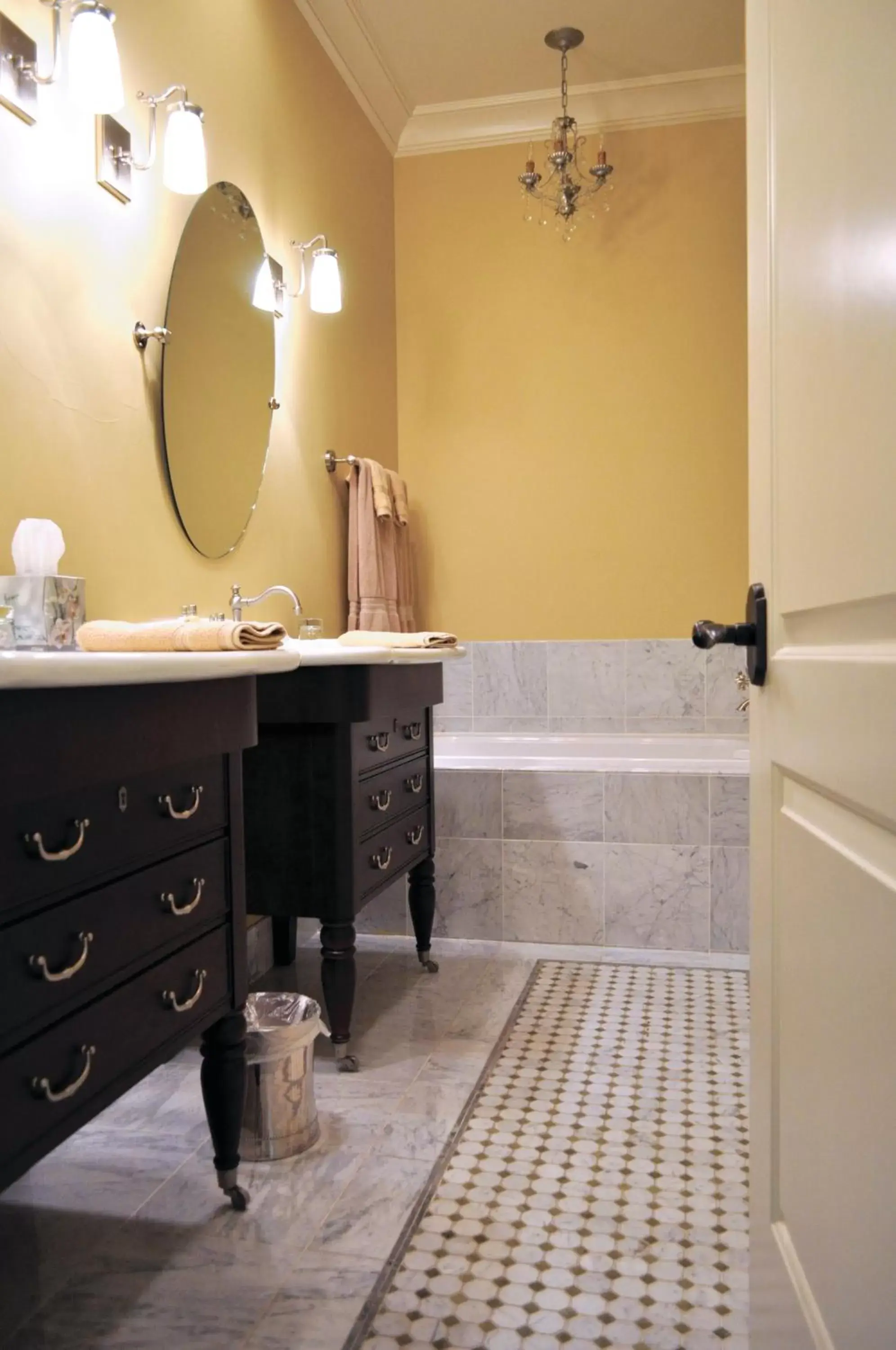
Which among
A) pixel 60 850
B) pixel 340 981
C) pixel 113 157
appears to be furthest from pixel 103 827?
pixel 113 157

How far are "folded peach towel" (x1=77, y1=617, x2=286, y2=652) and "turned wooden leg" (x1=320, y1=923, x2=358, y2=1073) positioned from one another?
0.78 m

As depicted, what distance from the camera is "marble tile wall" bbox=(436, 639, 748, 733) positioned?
12.0 feet

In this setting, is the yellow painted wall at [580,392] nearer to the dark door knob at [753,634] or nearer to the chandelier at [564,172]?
the chandelier at [564,172]

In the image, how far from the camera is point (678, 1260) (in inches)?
55.9

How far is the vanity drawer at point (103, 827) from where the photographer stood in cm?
102

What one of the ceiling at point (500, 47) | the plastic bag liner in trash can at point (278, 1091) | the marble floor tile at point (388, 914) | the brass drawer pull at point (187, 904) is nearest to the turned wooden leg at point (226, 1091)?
the plastic bag liner in trash can at point (278, 1091)

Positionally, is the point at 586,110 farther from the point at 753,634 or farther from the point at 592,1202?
the point at 592,1202

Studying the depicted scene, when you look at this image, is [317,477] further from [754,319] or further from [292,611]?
[754,319]

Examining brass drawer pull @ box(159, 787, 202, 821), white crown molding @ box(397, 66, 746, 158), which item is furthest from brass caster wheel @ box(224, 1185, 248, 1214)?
white crown molding @ box(397, 66, 746, 158)

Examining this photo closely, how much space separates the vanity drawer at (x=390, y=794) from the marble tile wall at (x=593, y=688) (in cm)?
119

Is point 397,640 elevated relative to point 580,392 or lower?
lower

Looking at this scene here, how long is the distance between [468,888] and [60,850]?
199 cm

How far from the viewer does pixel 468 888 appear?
2.97 metres

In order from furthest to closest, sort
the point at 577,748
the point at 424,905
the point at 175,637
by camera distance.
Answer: the point at 577,748, the point at 424,905, the point at 175,637
